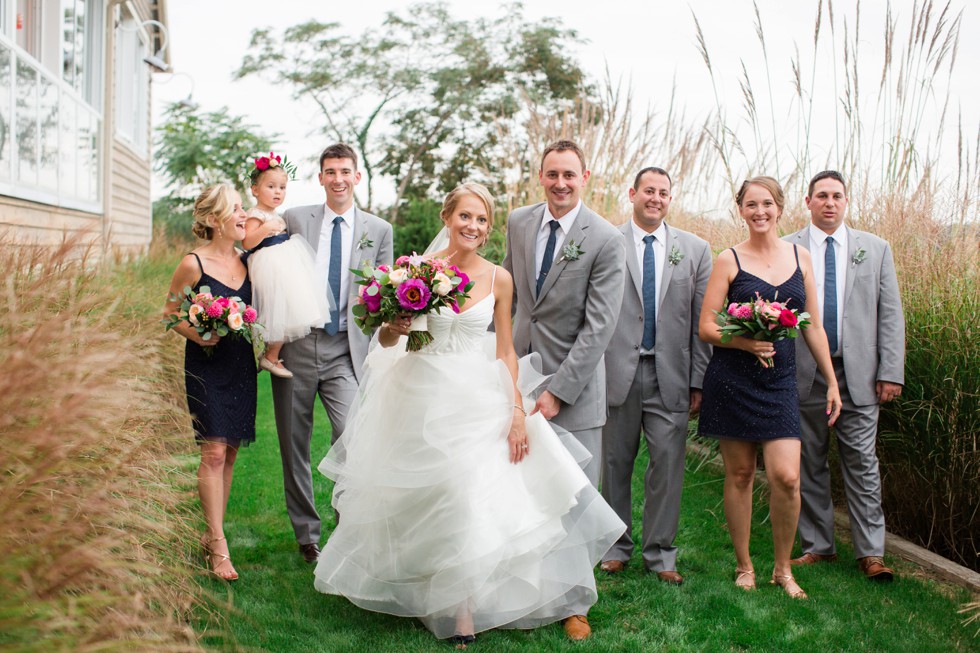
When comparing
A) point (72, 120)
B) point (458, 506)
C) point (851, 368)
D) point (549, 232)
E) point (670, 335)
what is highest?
point (72, 120)

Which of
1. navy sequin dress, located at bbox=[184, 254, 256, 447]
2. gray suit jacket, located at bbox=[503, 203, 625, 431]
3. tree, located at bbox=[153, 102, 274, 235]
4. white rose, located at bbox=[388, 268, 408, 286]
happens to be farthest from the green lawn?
tree, located at bbox=[153, 102, 274, 235]

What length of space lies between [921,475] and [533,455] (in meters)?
2.83

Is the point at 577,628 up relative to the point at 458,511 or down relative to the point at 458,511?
down

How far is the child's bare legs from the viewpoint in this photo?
16.8ft

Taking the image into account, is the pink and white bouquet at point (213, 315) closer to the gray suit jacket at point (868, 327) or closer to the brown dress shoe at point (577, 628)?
the brown dress shoe at point (577, 628)

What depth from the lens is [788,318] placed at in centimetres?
451

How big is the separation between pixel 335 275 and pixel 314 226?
0.34m

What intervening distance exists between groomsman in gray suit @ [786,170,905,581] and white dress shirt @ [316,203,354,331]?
2812 mm

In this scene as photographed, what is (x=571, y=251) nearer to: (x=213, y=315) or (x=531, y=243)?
(x=531, y=243)

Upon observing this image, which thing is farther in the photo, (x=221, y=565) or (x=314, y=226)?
(x=314, y=226)

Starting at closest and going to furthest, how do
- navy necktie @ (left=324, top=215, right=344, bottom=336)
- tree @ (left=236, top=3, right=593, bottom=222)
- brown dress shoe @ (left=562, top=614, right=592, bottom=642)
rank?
1. brown dress shoe @ (left=562, top=614, right=592, bottom=642)
2. navy necktie @ (left=324, top=215, right=344, bottom=336)
3. tree @ (left=236, top=3, right=593, bottom=222)

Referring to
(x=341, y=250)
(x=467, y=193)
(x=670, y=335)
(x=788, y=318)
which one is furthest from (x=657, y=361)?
(x=341, y=250)

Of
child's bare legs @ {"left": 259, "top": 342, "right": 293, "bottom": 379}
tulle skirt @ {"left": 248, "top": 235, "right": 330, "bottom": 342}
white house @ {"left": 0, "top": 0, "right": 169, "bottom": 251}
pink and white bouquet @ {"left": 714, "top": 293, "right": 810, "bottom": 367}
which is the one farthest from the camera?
white house @ {"left": 0, "top": 0, "right": 169, "bottom": 251}

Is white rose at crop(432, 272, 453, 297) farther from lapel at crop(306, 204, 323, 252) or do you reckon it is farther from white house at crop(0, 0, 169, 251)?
lapel at crop(306, 204, 323, 252)
